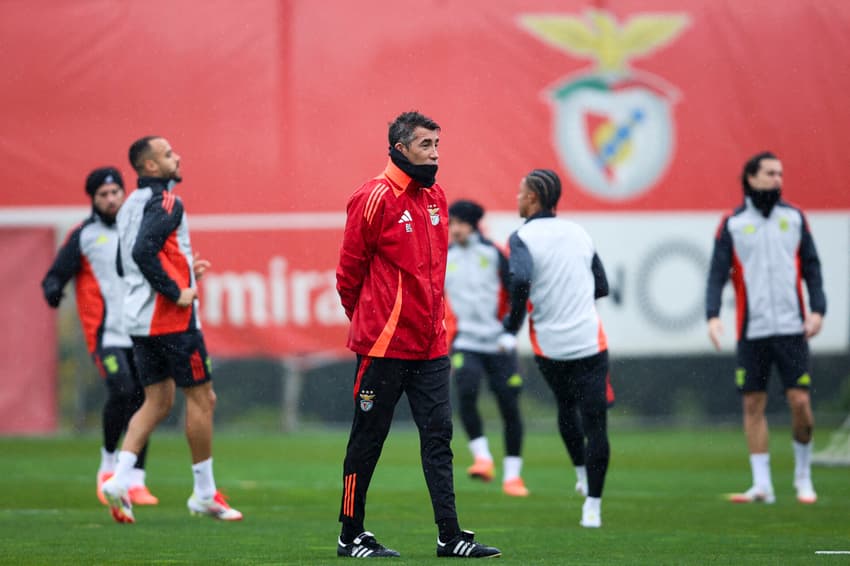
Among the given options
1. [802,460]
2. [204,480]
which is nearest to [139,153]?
[204,480]

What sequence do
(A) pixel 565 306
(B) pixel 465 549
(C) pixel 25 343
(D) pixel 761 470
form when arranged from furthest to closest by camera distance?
(C) pixel 25 343
(D) pixel 761 470
(A) pixel 565 306
(B) pixel 465 549

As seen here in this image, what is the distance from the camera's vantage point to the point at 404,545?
7.66 m

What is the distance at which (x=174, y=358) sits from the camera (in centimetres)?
881

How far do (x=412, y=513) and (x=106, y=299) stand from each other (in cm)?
266

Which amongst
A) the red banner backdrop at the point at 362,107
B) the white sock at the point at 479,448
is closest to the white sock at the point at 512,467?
the white sock at the point at 479,448

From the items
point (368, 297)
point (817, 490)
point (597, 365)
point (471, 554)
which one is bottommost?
point (817, 490)

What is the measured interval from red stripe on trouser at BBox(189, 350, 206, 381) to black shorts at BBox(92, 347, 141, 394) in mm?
1654

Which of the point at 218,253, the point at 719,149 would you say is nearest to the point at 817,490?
the point at 719,149

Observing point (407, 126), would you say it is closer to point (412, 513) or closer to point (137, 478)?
point (412, 513)

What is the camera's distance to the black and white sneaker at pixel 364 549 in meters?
6.94

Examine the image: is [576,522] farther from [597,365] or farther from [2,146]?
[2,146]

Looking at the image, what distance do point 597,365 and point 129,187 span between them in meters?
8.61

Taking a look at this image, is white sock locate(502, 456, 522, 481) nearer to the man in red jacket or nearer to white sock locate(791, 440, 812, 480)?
white sock locate(791, 440, 812, 480)

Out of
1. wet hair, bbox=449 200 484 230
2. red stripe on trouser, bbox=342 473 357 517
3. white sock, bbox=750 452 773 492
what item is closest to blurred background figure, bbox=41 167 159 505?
wet hair, bbox=449 200 484 230
